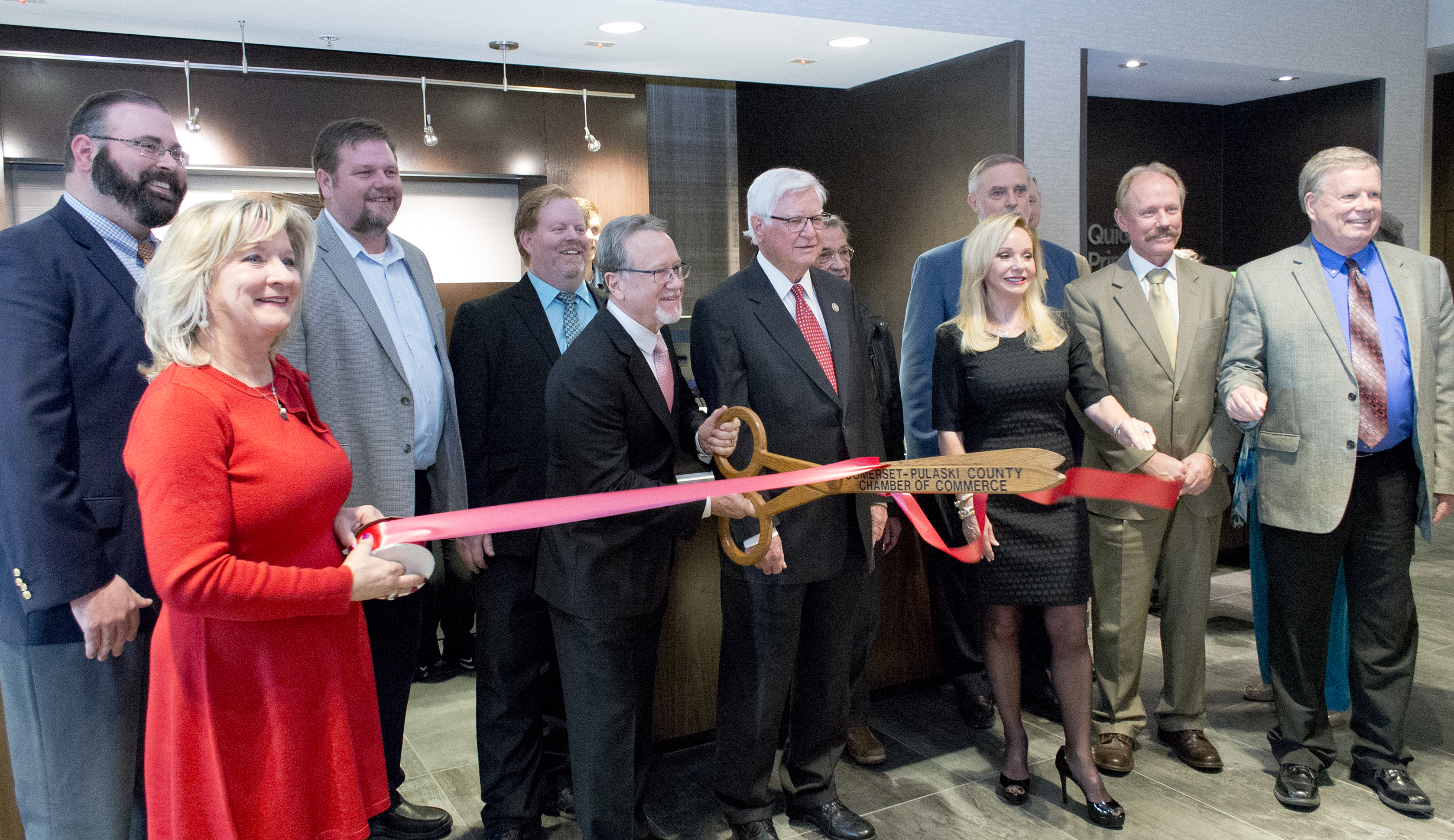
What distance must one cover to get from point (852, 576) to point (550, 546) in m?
0.80

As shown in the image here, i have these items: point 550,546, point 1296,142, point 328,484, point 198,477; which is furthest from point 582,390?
point 1296,142

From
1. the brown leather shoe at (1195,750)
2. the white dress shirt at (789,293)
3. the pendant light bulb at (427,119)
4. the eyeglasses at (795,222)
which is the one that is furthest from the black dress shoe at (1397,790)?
Answer: the pendant light bulb at (427,119)

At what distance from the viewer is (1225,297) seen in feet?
10.00

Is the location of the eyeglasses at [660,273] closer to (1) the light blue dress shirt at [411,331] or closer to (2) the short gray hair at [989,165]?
(1) the light blue dress shirt at [411,331]

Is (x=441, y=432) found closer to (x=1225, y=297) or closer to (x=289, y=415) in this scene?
(x=289, y=415)

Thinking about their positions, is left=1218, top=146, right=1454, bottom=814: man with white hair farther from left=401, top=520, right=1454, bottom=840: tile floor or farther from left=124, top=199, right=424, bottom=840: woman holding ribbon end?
left=124, top=199, right=424, bottom=840: woman holding ribbon end

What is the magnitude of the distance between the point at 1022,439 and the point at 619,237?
3.90ft

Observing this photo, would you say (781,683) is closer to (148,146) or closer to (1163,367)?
(1163,367)

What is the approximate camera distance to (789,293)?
2580mm

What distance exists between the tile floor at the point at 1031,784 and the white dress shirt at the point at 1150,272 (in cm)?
138

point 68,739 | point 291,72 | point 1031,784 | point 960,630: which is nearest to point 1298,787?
point 1031,784

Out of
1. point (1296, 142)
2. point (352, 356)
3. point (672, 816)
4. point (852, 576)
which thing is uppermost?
point (1296, 142)

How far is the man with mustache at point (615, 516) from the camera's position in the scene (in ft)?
7.13

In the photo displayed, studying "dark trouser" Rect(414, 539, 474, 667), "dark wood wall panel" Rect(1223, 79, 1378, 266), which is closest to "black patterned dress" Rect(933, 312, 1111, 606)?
"dark trouser" Rect(414, 539, 474, 667)
